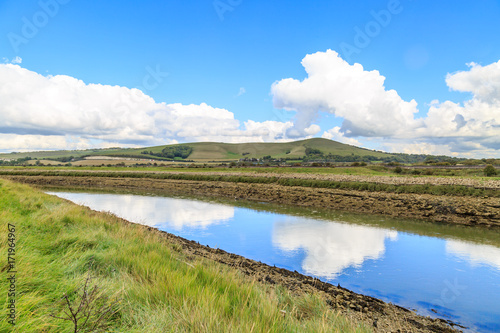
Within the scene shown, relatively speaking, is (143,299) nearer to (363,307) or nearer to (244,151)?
(363,307)

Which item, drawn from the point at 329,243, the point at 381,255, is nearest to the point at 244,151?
the point at 329,243

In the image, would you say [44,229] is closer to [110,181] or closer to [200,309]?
[200,309]

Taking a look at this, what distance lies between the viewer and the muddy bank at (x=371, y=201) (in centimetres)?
1814

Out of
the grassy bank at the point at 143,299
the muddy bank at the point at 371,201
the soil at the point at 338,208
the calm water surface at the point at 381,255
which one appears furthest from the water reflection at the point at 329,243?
the muddy bank at the point at 371,201

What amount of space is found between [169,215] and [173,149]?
138446 millimetres

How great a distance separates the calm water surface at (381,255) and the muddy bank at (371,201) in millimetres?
2623

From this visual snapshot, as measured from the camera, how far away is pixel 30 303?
2.73 metres

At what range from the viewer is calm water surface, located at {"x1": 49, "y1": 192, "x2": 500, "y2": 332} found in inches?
289

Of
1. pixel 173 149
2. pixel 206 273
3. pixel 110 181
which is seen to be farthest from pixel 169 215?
pixel 173 149

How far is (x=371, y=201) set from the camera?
899 inches

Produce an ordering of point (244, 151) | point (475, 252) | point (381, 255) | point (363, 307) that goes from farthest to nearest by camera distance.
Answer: point (244, 151) → point (475, 252) → point (381, 255) → point (363, 307)

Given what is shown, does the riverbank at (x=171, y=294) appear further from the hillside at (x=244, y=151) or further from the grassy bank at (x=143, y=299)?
the hillside at (x=244, y=151)

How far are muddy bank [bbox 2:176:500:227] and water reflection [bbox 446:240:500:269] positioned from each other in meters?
5.70

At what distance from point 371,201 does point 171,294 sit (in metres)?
22.1
